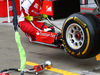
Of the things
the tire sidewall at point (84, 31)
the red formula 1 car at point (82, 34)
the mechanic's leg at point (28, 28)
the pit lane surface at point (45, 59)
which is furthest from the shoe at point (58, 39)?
the tire sidewall at point (84, 31)

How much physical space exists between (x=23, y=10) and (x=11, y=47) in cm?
118

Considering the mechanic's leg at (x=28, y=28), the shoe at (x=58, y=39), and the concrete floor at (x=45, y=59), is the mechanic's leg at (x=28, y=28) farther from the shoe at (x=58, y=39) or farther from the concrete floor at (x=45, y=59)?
the shoe at (x=58, y=39)

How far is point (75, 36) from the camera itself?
5.47 metres

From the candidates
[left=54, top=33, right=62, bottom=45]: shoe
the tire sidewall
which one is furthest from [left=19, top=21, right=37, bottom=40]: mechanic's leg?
the tire sidewall

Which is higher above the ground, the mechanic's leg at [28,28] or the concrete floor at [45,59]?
the mechanic's leg at [28,28]

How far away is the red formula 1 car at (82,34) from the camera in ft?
16.2

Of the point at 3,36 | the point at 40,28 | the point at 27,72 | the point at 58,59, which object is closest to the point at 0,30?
the point at 3,36

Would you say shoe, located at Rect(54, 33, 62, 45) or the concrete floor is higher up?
shoe, located at Rect(54, 33, 62, 45)

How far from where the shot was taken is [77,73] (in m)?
5.08

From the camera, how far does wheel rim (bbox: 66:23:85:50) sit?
525 centimetres

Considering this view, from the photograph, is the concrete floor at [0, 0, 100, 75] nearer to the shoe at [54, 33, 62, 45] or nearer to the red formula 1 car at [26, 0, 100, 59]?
the shoe at [54, 33, 62, 45]

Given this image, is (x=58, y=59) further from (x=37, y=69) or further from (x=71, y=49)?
(x=37, y=69)

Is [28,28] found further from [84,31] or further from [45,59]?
[84,31]

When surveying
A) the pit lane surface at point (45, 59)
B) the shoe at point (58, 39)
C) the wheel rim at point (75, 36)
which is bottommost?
the pit lane surface at point (45, 59)
